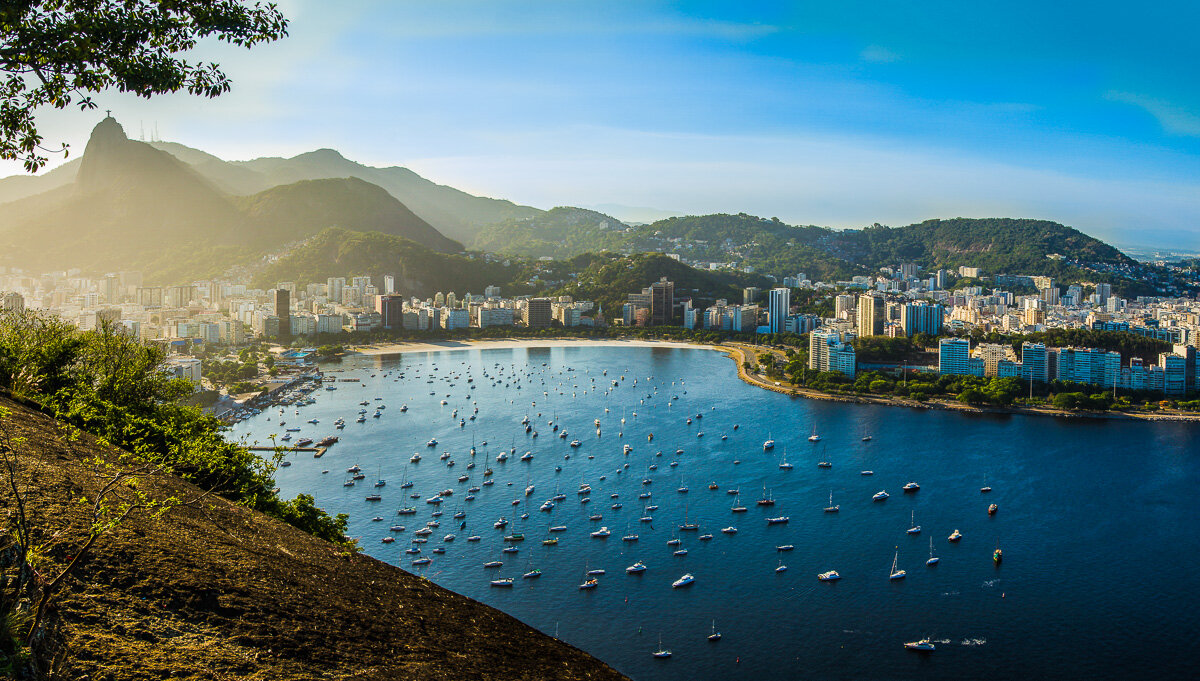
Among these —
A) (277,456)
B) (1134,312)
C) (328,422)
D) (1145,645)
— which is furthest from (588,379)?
(1134,312)

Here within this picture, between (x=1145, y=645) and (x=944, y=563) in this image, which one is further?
(x=944, y=563)

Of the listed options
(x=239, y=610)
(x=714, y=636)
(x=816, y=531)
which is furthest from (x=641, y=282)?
(x=239, y=610)

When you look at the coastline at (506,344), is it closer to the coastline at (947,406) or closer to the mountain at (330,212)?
the coastline at (947,406)

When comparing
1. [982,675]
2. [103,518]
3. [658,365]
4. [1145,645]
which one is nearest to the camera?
[103,518]

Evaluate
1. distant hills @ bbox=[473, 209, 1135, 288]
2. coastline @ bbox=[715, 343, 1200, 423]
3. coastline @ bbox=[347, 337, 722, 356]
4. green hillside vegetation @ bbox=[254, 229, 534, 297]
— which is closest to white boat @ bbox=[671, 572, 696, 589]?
coastline @ bbox=[715, 343, 1200, 423]

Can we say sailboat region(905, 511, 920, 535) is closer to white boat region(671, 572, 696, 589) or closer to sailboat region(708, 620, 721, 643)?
white boat region(671, 572, 696, 589)

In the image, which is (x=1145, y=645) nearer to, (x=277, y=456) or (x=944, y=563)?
(x=944, y=563)

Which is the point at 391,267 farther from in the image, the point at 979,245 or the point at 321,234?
the point at 979,245
